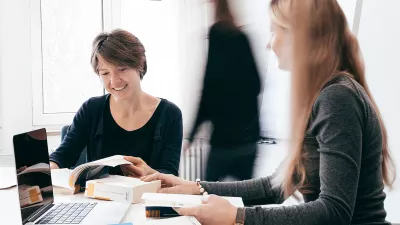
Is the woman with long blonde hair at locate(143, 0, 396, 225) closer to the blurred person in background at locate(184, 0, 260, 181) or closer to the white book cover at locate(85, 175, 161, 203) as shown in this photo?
the white book cover at locate(85, 175, 161, 203)

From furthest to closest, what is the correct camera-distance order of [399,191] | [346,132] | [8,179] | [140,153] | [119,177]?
[399,191], [140,153], [8,179], [119,177], [346,132]

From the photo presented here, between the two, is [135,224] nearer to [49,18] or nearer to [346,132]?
[346,132]

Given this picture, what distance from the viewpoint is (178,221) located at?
1.10 metres

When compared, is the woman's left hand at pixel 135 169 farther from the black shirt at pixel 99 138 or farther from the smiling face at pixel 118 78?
the smiling face at pixel 118 78

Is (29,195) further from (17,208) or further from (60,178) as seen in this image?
(60,178)

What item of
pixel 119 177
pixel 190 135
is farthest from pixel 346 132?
pixel 190 135

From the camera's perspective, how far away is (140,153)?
1.96 meters

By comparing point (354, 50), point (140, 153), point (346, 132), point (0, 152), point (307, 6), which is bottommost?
point (0, 152)

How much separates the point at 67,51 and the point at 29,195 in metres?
2.08

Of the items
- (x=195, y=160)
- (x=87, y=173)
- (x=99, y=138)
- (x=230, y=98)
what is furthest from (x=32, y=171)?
(x=195, y=160)

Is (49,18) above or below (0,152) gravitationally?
above

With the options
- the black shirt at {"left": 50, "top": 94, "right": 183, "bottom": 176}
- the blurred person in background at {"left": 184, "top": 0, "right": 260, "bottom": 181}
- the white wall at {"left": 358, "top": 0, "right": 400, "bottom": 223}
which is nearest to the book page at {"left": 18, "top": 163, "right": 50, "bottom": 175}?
the black shirt at {"left": 50, "top": 94, "right": 183, "bottom": 176}

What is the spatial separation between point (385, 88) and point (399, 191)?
538 mm

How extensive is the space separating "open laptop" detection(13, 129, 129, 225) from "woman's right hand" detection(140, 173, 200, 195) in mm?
170
